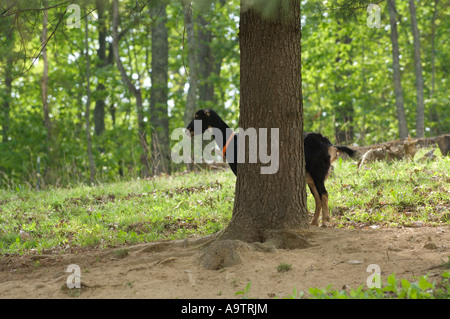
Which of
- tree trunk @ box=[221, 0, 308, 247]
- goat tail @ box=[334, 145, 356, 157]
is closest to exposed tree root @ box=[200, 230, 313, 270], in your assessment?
tree trunk @ box=[221, 0, 308, 247]

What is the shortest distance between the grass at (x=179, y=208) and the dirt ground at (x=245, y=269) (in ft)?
4.50

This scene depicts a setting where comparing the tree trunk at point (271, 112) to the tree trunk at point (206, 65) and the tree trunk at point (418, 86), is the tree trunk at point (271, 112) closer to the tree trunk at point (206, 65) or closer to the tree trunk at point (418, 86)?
the tree trunk at point (418, 86)

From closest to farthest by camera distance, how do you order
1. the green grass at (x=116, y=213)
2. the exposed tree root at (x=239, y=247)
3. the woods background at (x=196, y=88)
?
the exposed tree root at (x=239, y=247), the green grass at (x=116, y=213), the woods background at (x=196, y=88)

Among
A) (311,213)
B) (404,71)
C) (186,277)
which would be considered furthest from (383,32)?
(186,277)

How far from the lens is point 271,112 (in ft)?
19.2

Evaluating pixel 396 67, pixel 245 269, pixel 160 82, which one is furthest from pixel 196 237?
pixel 160 82

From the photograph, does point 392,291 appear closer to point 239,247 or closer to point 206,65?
point 239,247

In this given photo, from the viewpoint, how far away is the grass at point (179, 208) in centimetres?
755

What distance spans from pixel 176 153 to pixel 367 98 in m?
9.92

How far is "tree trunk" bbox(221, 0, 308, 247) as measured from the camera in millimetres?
5844

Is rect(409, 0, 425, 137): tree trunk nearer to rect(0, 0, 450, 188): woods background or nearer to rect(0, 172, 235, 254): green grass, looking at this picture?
rect(0, 0, 450, 188): woods background

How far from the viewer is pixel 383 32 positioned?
2575 centimetres

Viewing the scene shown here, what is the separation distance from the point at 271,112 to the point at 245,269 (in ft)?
6.26

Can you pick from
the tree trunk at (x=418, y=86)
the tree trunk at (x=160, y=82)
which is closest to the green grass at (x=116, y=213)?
the tree trunk at (x=418, y=86)
